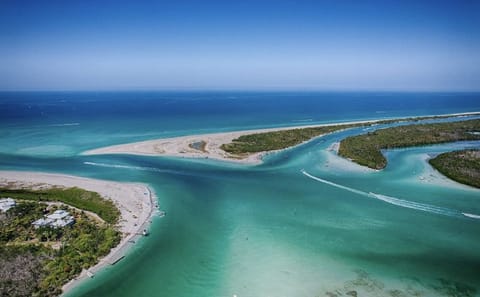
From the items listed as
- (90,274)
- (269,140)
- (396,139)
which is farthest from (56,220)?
(396,139)

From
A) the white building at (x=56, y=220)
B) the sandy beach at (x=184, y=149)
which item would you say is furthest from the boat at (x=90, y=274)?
the sandy beach at (x=184, y=149)

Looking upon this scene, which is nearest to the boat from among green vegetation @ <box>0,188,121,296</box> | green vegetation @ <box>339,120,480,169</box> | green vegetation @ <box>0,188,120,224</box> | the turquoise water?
the turquoise water

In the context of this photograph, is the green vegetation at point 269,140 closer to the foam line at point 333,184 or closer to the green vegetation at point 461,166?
the foam line at point 333,184

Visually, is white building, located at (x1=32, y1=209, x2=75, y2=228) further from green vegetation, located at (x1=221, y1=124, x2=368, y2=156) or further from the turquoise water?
green vegetation, located at (x1=221, y1=124, x2=368, y2=156)

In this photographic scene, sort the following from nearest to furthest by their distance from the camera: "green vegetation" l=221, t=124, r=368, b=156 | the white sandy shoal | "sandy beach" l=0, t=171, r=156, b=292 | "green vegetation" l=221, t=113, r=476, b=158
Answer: "sandy beach" l=0, t=171, r=156, b=292 < the white sandy shoal < "green vegetation" l=221, t=113, r=476, b=158 < "green vegetation" l=221, t=124, r=368, b=156

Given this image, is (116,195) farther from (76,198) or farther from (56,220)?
(56,220)

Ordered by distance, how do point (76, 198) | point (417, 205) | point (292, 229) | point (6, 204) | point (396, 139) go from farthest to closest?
1. point (396, 139)
2. point (76, 198)
3. point (417, 205)
4. point (6, 204)
5. point (292, 229)

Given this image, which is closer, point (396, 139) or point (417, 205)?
point (417, 205)
